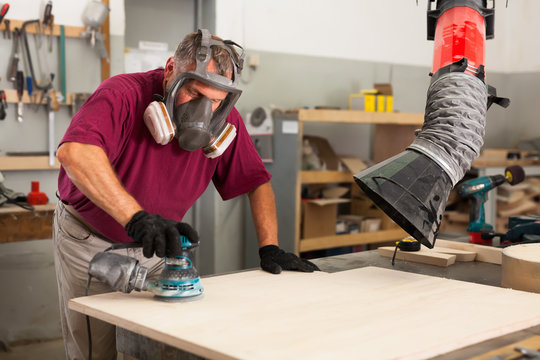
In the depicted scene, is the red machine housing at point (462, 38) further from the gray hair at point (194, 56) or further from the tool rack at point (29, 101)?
the tool rack at point (29, 101)

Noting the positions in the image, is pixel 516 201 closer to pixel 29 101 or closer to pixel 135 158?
pixel 29 101

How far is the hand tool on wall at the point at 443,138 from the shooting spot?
1545 millimetres

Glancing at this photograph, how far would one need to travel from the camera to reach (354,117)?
4.38m

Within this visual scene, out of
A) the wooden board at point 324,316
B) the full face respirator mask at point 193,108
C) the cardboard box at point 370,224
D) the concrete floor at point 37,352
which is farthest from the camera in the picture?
the cardboard box at point 370,224

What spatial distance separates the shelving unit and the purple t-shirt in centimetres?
213

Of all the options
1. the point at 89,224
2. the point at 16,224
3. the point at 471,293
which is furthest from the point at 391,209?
the point at 16,224

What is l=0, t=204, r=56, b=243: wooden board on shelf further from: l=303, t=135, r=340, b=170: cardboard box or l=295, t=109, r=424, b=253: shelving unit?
l=303, t=135, r=340, b=170: cardboard box

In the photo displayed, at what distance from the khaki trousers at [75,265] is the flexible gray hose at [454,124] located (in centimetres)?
95

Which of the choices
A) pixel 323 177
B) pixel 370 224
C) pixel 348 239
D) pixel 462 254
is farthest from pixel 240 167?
pixel 370 224

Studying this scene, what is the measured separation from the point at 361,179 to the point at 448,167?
0.23 metres

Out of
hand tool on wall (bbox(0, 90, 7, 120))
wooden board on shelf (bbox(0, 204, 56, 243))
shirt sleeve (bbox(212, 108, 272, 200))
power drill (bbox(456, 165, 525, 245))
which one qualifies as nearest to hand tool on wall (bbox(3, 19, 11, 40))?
hand tool on wall (bbox(0, 90, 7, 120))

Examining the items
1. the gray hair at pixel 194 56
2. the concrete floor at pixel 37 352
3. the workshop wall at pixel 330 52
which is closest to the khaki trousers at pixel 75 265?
the gray hair at pixel 194 56

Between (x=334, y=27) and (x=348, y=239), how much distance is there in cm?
184

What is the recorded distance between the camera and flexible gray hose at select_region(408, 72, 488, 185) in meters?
1.59
